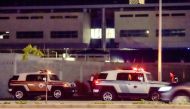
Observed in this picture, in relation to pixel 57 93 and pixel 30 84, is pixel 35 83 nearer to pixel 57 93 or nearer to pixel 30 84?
pixel 30 84

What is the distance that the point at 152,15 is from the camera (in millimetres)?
111562

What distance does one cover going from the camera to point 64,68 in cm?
3972

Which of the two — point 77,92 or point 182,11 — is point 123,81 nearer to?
point 77,92

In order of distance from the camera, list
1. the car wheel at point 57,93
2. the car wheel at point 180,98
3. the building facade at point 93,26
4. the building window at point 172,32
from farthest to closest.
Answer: the building facade at point 93,26 → the building window at point 172,32 → the car wheel at point 57,93 → the car wheel at point 180,98

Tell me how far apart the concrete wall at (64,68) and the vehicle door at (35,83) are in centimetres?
297

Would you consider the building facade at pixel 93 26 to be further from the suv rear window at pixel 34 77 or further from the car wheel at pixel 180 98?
the car wheel at pixel 180 98

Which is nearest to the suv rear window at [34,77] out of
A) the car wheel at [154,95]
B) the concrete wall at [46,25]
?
the car wheel at [154,95]

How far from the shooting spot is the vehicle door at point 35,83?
35062 mm

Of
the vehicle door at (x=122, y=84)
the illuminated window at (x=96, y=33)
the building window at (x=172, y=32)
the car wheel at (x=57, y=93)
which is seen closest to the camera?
the vehicle door at (x=122, y=84)

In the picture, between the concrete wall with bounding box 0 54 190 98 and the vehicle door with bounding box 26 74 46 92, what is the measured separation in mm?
2968

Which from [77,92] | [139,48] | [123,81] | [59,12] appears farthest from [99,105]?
[59,12]

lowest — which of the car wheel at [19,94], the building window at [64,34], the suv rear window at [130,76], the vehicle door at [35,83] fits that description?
the car wheel at [19,94]

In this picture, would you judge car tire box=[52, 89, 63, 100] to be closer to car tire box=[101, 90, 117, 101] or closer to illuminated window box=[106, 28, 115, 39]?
car tire box=[101, 90, 117, 101]

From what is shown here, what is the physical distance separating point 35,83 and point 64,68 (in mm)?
4931
